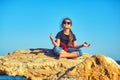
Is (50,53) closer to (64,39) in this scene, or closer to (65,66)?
(64,39)

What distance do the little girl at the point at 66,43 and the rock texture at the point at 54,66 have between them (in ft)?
0.90

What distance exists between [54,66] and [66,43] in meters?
2.36

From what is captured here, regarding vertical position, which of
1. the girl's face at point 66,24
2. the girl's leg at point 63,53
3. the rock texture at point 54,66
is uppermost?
the girl's face at point 66,24

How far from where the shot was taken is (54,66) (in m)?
10.8

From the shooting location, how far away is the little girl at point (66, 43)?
12.1 metres

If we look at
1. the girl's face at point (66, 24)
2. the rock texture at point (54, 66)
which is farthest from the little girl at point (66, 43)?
the rock texture at point (54, 66)

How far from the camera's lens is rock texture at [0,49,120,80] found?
26.0 feet

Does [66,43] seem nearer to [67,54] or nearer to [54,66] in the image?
[67,54]

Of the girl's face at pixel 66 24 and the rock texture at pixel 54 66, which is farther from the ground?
the girl's face at pixel 66 24

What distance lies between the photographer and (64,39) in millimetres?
12766

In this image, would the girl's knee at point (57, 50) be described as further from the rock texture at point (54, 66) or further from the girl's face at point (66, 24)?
the girl's face at point (66, 24)

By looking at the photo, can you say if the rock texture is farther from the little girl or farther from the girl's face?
the girl's face

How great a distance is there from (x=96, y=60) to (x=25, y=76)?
3123 millimetres

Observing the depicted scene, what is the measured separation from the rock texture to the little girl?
28cm
